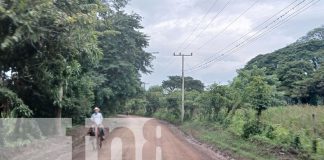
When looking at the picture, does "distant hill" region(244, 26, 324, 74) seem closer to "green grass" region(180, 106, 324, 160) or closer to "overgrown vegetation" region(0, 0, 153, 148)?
"green grass" region(180, 106, 324, 160)

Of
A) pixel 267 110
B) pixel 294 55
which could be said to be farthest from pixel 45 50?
pixel 294 55

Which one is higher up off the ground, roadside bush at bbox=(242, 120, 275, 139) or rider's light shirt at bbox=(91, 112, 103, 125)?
rider's light shirt at bbox=(91, 112, 103, 125)

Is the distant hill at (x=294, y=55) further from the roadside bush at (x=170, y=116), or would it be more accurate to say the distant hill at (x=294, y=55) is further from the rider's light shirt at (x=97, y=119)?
the rider's light shirt at (x=97, y=119)

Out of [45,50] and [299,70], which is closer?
[45,50]

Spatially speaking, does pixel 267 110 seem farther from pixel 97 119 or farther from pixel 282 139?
pixel 97 119

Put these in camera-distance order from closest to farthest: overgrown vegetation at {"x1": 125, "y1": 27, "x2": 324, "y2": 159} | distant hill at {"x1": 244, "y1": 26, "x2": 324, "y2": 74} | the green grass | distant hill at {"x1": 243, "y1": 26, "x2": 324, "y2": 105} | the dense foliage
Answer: the dense foliage → the green grass → overgrown vegetation at {"x1": 125, "y1": 27, "x2": 324, "y2": 159} → distant hill at {"x1": 243, "y1": 26, "x2": 324, "y2": 105} → distant hill at {"x1": 244, "y1": 26, "x2": 324, "y2": 74}

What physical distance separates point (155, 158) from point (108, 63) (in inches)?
918

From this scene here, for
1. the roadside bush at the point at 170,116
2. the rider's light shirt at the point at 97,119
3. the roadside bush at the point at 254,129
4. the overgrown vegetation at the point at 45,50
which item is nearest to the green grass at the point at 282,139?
the roadside bush at the point at 254,129

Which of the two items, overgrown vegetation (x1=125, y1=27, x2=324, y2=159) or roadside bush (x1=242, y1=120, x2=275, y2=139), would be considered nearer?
overgrown vegetation (x1=125, y1=27, x2=324, y2=159)

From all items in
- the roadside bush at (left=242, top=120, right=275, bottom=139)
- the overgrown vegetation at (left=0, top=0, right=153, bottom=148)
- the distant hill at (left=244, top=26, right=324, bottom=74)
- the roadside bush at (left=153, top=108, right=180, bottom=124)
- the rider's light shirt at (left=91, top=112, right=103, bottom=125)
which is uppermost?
the distant hill at (left=244, top=26, right=324, bottom=74)

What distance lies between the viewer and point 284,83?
49.1 m

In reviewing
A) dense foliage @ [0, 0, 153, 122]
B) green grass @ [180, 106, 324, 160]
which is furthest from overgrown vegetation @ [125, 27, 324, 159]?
dense foliage @ [0, 0, 153, 122]

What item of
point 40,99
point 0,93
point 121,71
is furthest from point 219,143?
point 121,71

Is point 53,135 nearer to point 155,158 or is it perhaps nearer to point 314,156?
point 155,158
